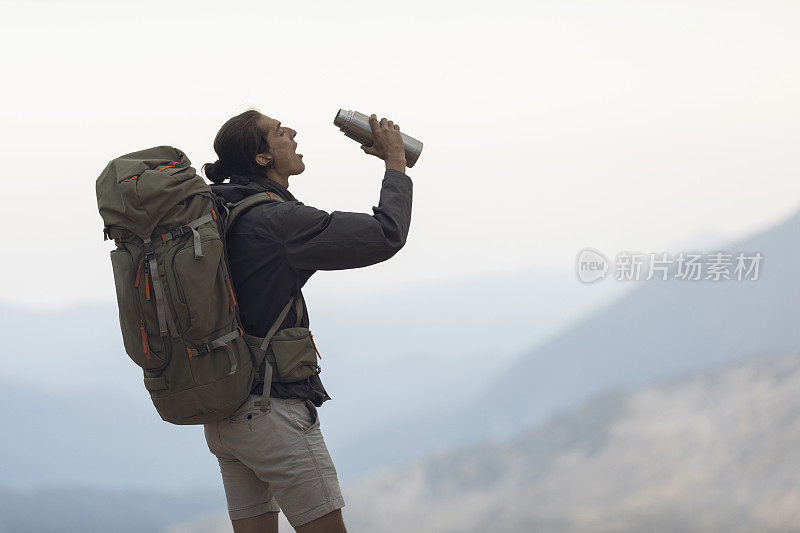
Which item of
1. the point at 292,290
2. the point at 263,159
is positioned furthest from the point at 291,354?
the point at 263,159

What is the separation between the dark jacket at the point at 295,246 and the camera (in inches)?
57.3

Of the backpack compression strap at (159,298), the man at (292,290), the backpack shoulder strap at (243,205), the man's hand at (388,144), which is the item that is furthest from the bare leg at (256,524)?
the man's hand at (388,144)

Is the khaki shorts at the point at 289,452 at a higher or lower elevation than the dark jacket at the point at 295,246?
lower

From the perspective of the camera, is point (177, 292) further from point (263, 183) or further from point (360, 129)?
point (360, 129)

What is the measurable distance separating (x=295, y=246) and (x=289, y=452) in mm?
324

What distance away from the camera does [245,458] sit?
1521mm

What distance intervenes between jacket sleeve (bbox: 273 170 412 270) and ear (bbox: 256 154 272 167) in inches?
4.9

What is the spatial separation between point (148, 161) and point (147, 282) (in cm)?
20

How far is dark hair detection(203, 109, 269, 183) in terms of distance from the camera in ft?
5.16

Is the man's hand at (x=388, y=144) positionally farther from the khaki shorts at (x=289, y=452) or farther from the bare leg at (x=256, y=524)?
the bare leg at (x=256, y=524)

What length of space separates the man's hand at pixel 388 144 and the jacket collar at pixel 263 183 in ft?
0.54

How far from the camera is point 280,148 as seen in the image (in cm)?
158

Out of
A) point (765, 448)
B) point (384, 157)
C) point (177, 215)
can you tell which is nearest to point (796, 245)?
point (765, 448)

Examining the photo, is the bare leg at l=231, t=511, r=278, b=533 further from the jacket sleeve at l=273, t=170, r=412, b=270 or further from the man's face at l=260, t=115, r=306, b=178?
the man's face at l=260, t=115, r=306, b=178
